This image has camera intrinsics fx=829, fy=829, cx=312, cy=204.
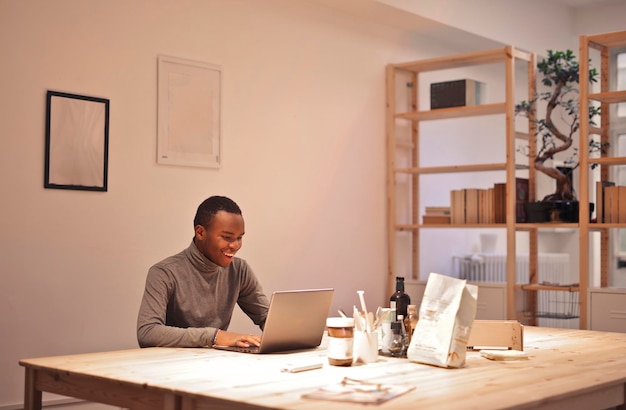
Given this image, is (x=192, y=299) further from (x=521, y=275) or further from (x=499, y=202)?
(x=521, y=275)

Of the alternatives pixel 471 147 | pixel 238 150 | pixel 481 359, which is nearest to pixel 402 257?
pixel 471 147

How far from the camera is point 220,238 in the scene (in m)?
3.10

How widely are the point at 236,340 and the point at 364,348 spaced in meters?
0.51

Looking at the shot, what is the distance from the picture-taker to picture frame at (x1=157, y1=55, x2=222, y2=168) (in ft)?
14.2

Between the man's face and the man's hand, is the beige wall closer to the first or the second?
the man's face

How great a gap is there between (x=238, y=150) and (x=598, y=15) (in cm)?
388

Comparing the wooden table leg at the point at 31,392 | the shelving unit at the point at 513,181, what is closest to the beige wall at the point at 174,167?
the shelving unit at the point at 513,181

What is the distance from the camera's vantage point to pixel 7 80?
12.1 ft

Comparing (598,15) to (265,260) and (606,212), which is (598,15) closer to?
(606,212)

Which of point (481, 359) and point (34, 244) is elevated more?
point (34, 244)

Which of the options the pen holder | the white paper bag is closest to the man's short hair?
the pen holder

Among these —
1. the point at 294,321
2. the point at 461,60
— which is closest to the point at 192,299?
the point at 294,321

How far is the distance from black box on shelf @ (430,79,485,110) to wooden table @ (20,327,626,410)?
2962 millimetres

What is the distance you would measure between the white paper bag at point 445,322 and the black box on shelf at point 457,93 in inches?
128
